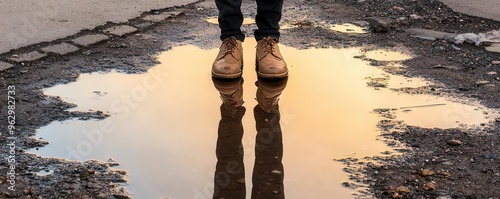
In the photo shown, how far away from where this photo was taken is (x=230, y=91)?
161 inches

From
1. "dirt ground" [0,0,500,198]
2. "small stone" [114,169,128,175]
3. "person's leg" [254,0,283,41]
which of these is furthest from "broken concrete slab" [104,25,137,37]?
"small stone" [114,169,128,175]

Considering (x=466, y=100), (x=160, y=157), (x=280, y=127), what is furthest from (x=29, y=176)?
(x=466, y=100)

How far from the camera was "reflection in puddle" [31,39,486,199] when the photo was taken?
3068mm

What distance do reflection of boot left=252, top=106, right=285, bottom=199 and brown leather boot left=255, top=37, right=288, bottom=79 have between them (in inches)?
16.9

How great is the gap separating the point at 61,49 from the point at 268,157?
1.84m

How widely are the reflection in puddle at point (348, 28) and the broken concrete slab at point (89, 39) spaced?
147 centimetres

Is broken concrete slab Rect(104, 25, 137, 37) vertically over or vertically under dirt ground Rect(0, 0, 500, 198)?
over

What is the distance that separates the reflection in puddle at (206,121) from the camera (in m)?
3.07

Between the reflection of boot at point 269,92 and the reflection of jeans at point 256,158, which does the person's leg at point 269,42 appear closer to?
the reflection of boot at point 269,92

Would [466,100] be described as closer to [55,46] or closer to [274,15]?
[274,15]

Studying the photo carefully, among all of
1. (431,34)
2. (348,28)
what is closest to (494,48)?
(431,34)

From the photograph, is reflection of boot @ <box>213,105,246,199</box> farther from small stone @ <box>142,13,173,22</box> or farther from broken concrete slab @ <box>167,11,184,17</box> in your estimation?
broken concrete slab @ <box>167,11,184,17</box>

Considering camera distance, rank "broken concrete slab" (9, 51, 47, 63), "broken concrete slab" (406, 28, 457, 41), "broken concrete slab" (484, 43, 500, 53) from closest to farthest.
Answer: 1. "broken concrete slab" (9, 51, 47, 63)
2. "broken concrete slab" (484, 43, 500, 53)
3. "broken concrete slab" (406, 28, 457, 41)

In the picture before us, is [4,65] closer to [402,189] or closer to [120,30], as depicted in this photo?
[120,30]
